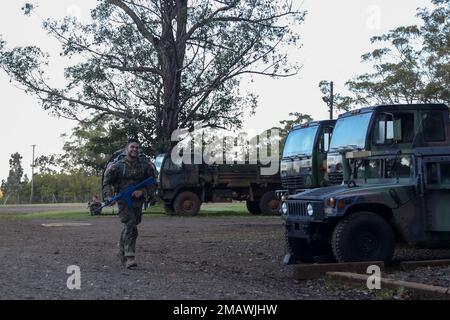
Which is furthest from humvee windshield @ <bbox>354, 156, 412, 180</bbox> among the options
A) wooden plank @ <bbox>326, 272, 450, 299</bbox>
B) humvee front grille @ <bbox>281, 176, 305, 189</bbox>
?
humvee front grille @ <bbox>281, 176, 305, 189</bbox>

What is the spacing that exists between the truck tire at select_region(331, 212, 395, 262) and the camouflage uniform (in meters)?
2.97

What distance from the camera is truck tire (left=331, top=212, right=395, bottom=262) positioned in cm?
945

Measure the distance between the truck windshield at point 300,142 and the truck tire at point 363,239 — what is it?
906 cm

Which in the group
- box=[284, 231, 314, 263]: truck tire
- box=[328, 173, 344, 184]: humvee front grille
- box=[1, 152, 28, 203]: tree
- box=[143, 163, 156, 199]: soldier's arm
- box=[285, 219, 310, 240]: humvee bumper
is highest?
box=[1, 152, 28, 203]: tree

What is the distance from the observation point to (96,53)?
32.3 metres

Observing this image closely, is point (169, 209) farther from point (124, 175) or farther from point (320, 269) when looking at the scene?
point (320, 269)

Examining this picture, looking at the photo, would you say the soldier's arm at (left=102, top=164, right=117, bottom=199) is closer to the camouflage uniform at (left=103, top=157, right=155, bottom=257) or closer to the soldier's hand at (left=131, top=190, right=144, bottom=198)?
the camouflage uniform at (left=103, top=157, right=155, bottom=257)

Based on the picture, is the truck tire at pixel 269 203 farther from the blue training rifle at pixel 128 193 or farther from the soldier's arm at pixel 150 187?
the blue training rifle at pixel 128 193

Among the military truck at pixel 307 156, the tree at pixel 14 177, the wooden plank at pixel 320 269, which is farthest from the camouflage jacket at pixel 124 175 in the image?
the tree at pixel 14 177

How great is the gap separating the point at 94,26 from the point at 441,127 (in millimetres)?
22562

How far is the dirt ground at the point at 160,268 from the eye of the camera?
7539mm

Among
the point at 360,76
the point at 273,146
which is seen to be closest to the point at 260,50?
the point at 273,146

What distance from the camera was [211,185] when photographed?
28.2 metres
